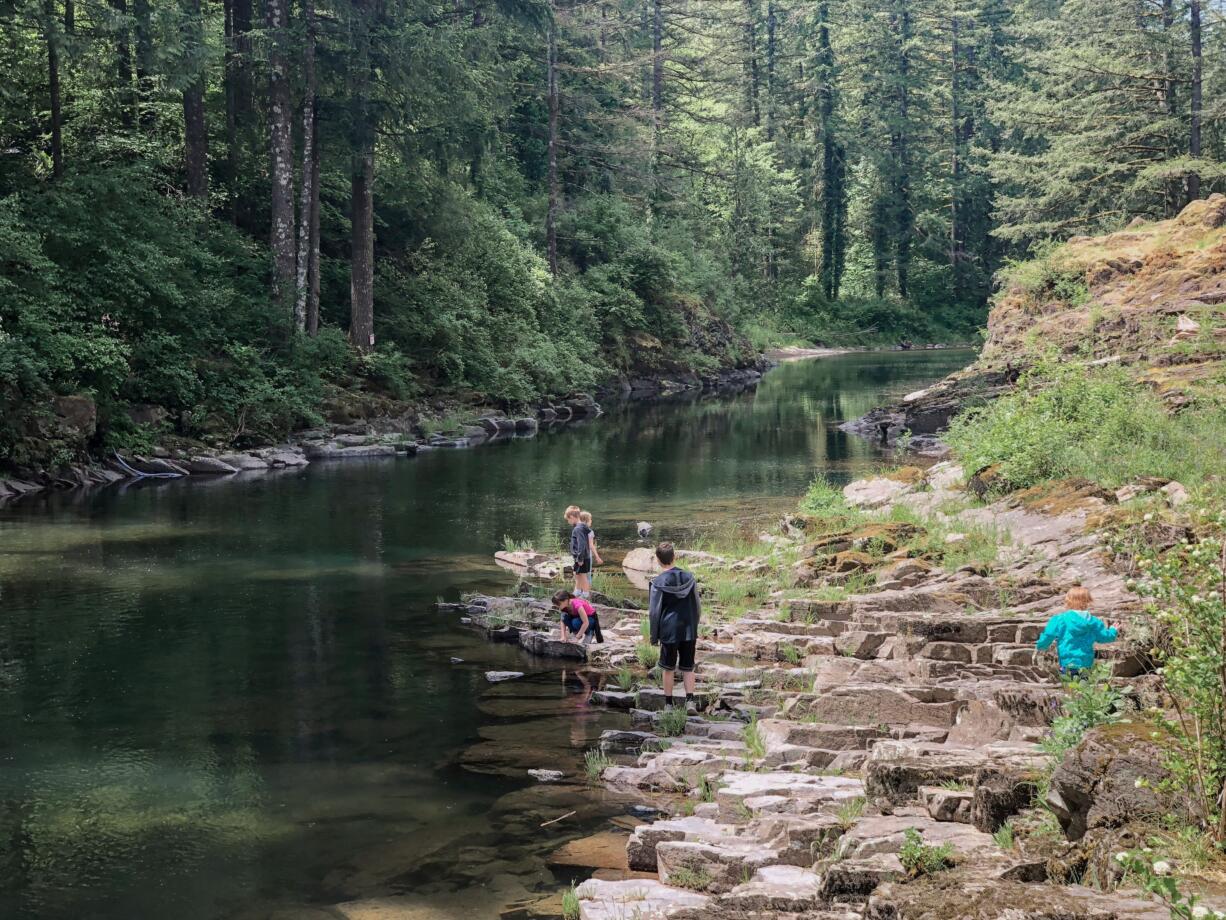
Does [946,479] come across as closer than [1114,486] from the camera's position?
No

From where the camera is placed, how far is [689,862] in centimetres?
799

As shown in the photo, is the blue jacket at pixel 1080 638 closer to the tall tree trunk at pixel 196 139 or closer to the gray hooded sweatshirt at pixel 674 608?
the gray hooded sweatshirt at pixel 674 608


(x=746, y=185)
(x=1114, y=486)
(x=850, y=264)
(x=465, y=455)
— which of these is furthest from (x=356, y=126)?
(x=850, y=264)

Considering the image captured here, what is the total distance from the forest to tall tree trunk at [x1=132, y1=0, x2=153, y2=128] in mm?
145

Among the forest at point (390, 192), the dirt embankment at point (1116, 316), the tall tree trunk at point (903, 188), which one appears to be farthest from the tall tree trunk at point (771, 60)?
the dirt embankment at point (1116, 316)

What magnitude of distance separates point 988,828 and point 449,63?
110ft

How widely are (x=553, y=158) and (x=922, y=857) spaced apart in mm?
49244

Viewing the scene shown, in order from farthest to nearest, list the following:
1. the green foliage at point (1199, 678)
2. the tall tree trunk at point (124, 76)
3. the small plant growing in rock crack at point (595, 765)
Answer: the tall tree trunk at point (124, 76) → the small plant growing in rock crack at point (595, 765) → the green foliage at point (1199, 678)

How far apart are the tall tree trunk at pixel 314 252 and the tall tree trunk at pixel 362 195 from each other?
1133mm

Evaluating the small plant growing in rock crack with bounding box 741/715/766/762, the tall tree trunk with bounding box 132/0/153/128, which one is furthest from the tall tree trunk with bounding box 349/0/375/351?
the small plant growing in rock crack with bounding box 741/715/766/762

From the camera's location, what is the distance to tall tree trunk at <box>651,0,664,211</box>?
63.0m

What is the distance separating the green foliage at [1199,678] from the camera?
5957 millimetres

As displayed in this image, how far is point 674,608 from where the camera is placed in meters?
12.3

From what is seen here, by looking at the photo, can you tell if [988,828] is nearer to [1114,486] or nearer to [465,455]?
[1114,486]
